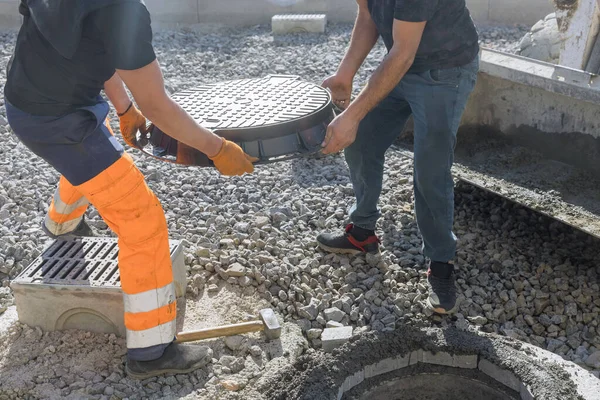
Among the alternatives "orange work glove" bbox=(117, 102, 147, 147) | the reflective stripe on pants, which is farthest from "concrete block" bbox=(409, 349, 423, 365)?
the reflective stripe on pants

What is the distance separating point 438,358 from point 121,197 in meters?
1.58

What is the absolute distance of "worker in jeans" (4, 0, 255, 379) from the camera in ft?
8.70

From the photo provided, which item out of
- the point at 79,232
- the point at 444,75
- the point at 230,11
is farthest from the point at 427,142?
the point at 230,11

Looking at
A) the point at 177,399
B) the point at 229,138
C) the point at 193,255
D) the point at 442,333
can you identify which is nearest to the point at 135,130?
the point at 229,138

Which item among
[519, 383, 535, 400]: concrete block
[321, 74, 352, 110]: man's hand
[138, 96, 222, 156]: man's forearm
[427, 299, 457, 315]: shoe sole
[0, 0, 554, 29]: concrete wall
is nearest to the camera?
[138, 96, 222, 156]: man's forearm

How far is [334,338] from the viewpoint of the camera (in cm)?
337

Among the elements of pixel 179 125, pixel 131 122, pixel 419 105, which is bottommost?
pixel 131 122

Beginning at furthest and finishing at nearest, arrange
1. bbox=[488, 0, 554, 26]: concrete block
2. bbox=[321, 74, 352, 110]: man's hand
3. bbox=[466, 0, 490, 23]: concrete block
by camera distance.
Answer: bbox=[466, 0, 490, 23]: concrete block
bbox=[488, 0, 554, 26]: concrete block
bbox=[321, 74, 352, 110]: man's hand

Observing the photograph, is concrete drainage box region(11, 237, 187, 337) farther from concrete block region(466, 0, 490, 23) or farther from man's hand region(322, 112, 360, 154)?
concrete block region(466, 0, 490, 23)

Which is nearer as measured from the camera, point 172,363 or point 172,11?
point 172,363

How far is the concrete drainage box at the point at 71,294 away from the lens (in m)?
3.40

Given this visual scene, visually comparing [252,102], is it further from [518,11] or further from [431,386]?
[518,11]

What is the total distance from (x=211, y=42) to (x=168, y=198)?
4.20 metres

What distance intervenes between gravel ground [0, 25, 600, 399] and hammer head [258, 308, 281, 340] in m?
0.10
